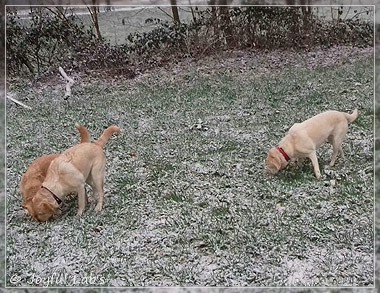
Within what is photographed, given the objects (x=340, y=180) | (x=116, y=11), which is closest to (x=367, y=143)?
(x=340, y=180)

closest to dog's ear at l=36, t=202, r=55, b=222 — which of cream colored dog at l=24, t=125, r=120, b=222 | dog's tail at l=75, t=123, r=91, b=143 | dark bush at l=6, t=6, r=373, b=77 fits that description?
cream colored dog at l=24, t=125, r=120, b=222

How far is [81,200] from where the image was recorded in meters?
2.97

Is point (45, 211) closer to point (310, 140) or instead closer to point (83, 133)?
point (83, 133)

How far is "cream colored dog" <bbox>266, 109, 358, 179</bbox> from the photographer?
2979mm

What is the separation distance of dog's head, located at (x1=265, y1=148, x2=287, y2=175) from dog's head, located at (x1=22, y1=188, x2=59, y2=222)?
2.74 feet

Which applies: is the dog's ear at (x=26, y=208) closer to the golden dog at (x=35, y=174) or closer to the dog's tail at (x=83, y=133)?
the golden dog at (x=35, y=174)

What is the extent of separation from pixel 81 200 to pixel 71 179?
0.09m

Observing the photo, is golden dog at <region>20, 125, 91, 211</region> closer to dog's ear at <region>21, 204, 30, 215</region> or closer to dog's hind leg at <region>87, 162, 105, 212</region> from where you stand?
dog's ear at <region>21, 204, 30, 215</region>

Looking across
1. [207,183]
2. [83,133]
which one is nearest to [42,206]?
[83,133]

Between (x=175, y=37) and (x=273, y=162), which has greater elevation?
(x=175, y=37)

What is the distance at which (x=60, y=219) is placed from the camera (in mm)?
3008

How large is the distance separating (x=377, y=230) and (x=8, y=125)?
151 centimetres

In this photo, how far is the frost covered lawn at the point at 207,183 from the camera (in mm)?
2971

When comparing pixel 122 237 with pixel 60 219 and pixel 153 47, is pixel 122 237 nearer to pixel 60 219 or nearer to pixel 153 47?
pixel 60 219
